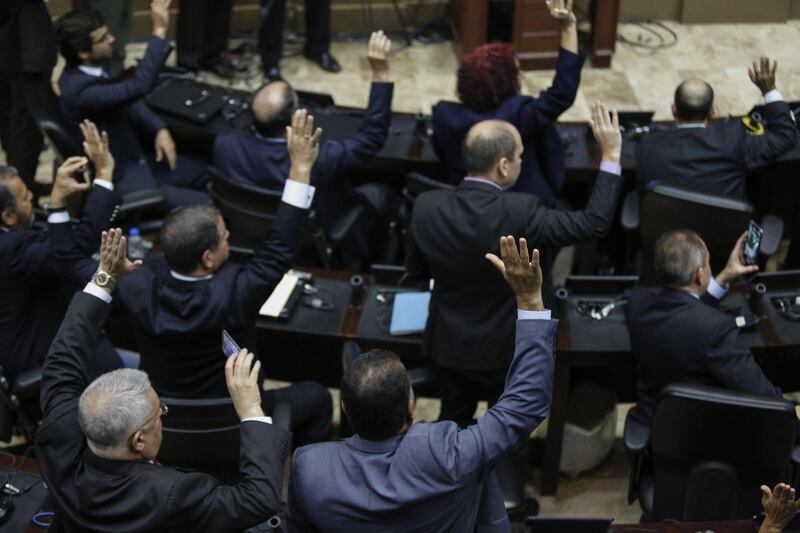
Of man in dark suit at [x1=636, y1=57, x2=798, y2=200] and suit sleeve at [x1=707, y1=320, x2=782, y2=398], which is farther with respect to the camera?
man in dark suit at [x1=636, y1=57, x2=798, y2=200]

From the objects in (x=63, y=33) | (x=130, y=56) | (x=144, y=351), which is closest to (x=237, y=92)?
(x=63, y=33)

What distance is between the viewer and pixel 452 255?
3447 mm

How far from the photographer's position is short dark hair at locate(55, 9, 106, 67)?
477cm

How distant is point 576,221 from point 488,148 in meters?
0.37

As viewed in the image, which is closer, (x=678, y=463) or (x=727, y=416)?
(x=727, y=416)

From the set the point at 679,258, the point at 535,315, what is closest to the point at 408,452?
the point at 535,315

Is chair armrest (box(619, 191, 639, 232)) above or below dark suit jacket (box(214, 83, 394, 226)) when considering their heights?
below

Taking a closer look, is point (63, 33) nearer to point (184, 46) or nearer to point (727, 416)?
point (184, 46)

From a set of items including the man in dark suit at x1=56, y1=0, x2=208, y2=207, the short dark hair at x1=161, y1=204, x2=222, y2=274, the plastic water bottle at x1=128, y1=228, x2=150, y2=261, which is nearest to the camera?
the short dark hair at x1=161, y1=204, x2=222, y2=274

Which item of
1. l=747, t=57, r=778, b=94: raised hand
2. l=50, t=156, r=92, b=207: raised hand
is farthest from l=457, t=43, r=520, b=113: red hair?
l=50, t=156, r=92, b=207: raised hand

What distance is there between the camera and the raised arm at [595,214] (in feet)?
11.1

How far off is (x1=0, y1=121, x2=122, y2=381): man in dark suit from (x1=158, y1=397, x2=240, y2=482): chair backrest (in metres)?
0.73

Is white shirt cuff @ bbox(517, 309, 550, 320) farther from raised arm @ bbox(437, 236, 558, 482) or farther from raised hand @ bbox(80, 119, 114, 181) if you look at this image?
raised hand @ bbox(80, 119, 114, 181)

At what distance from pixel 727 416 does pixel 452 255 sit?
0.99 metres
